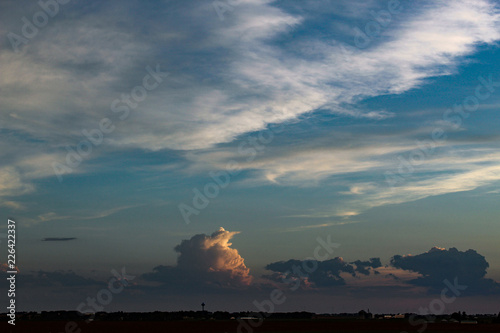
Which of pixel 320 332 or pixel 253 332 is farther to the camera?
pixel 253 332

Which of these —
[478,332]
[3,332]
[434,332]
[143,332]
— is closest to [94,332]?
[143,332]

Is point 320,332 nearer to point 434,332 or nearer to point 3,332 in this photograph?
point 434,332

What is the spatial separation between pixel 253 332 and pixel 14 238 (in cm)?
8944

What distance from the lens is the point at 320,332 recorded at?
458 ft

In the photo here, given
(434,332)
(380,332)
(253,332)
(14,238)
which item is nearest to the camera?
(14,238)

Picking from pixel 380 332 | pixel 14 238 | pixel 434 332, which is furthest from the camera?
pixel 380 332

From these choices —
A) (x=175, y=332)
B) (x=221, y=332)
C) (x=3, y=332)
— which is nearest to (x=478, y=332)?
(x=221, y=332)

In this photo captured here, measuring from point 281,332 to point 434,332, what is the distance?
124 feet

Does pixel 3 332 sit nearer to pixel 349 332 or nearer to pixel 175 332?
pixel 175 332

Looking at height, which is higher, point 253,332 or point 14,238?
point 14,238

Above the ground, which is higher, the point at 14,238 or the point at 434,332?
the point at 14,238

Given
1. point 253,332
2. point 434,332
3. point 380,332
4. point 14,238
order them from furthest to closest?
point 253,332 → point 380,332 → point 434,332 → point 14,238

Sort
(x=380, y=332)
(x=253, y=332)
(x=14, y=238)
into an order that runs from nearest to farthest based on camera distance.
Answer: (x=14, y=238)
(x=380, y=332)
(x=253, y=332)

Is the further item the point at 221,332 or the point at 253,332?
the point at 253,332
